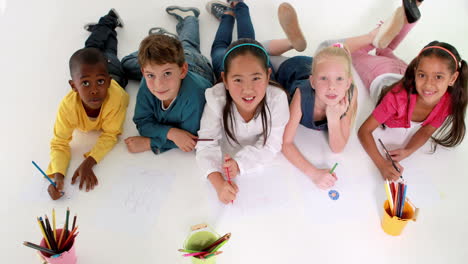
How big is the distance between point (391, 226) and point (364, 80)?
0.81m

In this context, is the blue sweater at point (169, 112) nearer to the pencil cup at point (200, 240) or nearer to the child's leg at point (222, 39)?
the child's leg at point (222, 39)

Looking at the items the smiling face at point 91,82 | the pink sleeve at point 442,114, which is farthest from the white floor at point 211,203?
the smiling face at point 91,82

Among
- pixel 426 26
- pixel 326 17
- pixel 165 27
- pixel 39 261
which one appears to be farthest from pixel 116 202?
pixel 426 26

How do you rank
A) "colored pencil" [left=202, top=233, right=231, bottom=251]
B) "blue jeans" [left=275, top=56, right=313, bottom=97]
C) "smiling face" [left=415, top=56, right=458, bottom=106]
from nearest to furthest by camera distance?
"colored pencil" [left=202, top=233, right=231, bottom=251] → "smiling face" [left=415, top=56, right=458, bottom=106] → "blue jeans" [left=275, top=56, right=313, bottom=97]

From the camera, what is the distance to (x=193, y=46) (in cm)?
175

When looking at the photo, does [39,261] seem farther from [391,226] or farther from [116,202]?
[391,226]

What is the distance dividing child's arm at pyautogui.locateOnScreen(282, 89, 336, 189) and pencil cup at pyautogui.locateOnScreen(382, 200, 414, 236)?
0.72 feet

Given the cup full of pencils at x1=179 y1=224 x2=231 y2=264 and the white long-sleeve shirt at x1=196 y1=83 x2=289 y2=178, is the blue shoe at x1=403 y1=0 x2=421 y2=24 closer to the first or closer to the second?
the white long-sleeve shirt at x1=196 y1=83 x2=289 y2=178

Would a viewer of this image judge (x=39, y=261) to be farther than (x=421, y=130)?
No

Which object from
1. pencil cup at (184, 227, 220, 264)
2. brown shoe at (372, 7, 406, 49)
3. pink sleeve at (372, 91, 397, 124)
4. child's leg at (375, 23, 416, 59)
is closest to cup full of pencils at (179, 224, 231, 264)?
pencil cup at (184, 227, 220, 264)

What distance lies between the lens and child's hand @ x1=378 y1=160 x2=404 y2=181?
4.19 feet

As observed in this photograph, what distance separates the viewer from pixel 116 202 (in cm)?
123

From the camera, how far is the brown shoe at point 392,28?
1.50 meters

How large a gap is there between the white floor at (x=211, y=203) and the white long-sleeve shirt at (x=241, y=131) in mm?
72
